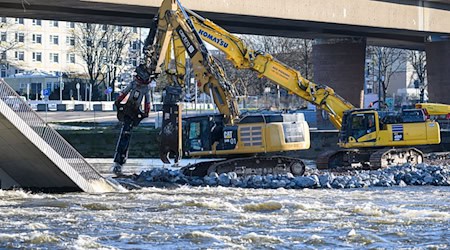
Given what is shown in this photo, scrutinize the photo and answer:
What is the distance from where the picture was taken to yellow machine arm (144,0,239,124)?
37469mm

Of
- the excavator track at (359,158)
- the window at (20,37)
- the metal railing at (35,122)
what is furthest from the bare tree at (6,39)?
the metal railing at (35,122)

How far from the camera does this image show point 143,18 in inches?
1943

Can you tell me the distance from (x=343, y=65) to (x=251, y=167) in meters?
26.3

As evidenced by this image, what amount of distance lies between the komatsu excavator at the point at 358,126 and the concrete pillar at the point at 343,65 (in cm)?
1986

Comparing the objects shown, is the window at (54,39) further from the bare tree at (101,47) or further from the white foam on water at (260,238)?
the white foam on water at (260,238)

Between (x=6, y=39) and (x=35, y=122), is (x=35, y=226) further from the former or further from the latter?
(x=6, y=39)

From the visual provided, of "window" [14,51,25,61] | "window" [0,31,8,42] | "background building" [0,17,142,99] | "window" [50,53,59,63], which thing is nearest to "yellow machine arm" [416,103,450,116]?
"background building" [0,17,142,99]

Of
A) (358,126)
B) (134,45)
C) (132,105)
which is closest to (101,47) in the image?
(134,45)

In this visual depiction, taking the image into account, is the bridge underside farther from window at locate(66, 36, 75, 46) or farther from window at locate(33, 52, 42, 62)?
window at locate(33, 52, 42, 62)

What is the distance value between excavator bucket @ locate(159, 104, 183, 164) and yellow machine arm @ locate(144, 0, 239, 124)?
2047 mm

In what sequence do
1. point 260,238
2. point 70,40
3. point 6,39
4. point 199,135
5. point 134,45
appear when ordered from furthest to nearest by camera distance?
point 70,40 → point 134,45 → point 6,39 → point 199,135 → point 260,238

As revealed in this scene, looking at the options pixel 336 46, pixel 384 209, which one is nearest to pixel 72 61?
pixel 336 46

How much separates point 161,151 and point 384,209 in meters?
10.0

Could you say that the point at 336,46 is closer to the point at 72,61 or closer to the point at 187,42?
the point at 187,42
